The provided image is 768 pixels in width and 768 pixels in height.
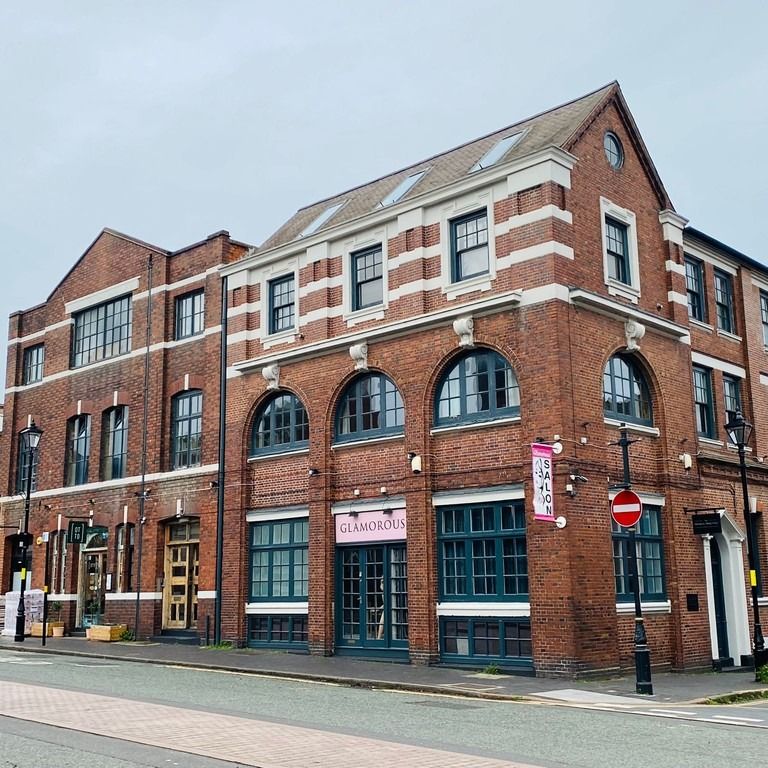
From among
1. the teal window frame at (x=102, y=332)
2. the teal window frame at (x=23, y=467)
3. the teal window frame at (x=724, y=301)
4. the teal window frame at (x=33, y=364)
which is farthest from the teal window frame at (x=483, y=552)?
the teal window frame at (x=33, y=364)

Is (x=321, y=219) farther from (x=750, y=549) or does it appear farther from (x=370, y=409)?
(x=750, y=549)

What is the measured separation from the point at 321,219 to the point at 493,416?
882 cm

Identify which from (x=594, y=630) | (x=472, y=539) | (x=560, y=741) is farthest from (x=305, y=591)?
(x=560, y=741)

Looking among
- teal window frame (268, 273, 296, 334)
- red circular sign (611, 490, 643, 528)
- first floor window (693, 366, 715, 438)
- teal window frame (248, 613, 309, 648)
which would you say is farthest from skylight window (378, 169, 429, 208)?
teal window frame (248, 613, 309, 648)

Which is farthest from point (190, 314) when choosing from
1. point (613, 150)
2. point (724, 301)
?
point (724, 301)

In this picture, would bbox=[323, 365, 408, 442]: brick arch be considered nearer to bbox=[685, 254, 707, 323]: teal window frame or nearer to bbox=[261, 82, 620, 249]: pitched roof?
bbox=[261, 82, 620, 249]: pitched roof

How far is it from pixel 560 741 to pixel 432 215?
1329cm

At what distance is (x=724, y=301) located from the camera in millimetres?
26156

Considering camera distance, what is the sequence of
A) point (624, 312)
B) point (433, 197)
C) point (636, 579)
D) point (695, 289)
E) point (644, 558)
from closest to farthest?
point (636, 579), point (644, 558), point (624, 312), point (433, 197), point (695, 289)

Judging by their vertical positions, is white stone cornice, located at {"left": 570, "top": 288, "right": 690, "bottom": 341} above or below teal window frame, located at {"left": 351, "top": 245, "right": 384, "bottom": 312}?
below

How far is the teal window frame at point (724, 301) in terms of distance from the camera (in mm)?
25906

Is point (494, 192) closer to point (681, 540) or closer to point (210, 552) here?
point (681, 540)

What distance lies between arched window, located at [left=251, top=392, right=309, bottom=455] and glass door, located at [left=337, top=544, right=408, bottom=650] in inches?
127

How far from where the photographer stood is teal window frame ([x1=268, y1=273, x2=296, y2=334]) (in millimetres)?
24797
